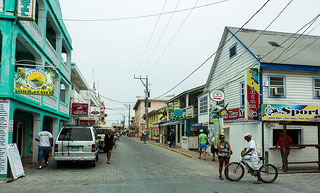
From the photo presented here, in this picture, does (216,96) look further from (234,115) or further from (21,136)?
(21,136)

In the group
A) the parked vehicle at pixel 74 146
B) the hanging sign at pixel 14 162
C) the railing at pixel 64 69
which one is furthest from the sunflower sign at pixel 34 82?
the railing at pixel 64 69

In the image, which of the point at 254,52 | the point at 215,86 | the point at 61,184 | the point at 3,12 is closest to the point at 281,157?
the point at 254,52

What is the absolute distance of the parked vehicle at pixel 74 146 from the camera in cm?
1216

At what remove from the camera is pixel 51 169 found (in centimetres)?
1237

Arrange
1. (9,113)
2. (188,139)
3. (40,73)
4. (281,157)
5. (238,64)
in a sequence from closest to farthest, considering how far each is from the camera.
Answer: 1. (9,113)
2. (40,73)
3. (281,157)
4. (238,64)
5. (188,139)

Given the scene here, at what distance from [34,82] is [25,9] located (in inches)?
106

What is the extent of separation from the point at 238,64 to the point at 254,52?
6.11ft

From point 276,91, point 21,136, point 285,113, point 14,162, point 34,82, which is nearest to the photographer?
point 14,162

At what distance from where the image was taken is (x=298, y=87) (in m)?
14.8

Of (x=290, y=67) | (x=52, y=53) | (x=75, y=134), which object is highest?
(x=52, y=53)

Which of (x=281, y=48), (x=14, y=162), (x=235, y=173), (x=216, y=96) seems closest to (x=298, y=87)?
(x=281, y=48)

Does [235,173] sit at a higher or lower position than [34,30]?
lower

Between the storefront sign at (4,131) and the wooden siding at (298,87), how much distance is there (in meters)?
11.7

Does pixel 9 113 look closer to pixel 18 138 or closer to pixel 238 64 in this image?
pixel 18 138
